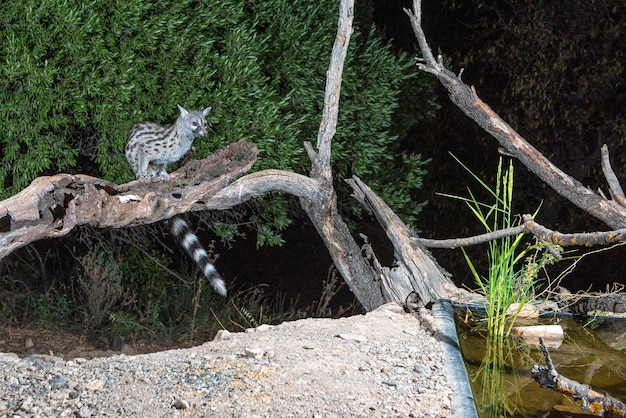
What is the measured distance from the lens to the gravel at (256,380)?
3.62 meters

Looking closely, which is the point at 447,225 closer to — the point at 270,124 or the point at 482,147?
the point at 482,147

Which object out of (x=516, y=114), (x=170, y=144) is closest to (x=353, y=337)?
(x=170, y=144)

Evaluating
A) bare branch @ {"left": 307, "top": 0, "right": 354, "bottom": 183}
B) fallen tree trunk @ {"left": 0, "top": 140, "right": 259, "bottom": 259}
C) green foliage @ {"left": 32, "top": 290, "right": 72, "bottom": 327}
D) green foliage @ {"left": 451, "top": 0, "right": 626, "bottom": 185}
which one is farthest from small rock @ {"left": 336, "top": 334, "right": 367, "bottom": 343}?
green foliage @ {"left": 451, "top": 0, "right": 626, "bottom": 185}

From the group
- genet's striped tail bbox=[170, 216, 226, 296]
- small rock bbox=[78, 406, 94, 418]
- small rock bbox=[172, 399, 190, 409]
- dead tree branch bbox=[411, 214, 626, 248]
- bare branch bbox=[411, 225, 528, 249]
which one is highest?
dead tree branch bbox=[411, 214, 626, 248]

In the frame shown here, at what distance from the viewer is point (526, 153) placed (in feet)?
20.1

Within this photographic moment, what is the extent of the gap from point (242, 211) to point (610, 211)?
136 inches

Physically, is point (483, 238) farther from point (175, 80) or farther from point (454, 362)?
point (175, 80)

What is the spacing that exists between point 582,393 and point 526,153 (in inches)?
102

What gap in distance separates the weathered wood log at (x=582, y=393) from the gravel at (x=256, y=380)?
48 centimetres

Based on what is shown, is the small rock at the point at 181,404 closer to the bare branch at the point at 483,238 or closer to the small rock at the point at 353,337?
the small rock at the point at 353,337

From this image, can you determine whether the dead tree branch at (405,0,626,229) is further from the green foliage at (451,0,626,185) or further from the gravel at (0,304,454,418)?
the green foliage at (451,0,626,185)

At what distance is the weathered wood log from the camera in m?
3.79

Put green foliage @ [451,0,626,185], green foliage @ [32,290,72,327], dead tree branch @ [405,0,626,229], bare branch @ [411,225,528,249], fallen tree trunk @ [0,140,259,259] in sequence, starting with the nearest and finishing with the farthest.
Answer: bare branch @ [411,225,528,249], fallen tree trunk @ [0,140,259,259], dead tree branch @ [405,0,626,229], green foliage @ [32,290,72,327], green foliage @ [451,0,626,185]

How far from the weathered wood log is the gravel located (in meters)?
0.48
